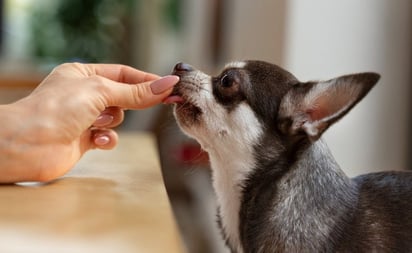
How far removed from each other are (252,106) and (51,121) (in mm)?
398

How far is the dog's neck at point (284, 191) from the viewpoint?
45.7 inches

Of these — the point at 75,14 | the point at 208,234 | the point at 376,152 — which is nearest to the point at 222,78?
the point at 376,152

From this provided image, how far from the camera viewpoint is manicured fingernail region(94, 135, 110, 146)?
134cm

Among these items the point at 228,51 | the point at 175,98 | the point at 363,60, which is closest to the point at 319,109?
the point at 175,98

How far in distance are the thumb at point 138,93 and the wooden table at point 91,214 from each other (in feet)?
0.45

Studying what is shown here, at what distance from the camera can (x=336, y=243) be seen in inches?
44.6

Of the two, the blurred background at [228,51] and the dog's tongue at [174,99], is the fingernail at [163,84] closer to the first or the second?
the dog's tongue at [174,99]

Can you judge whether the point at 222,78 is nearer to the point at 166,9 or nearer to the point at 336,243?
the point at 336,243

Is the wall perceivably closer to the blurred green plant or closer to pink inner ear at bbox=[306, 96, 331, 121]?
pink inner ear at bbox=[306, 96, 331, 121]

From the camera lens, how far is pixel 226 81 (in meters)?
1.34

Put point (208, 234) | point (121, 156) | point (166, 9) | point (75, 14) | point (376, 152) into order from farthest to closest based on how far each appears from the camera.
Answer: point (75, 14) < point (166, 9) < point (208, 234) < point (376, 152) < point (121, 156)

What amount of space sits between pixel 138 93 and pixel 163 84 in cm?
7

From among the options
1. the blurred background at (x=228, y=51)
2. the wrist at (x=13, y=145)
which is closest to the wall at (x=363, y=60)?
the blurred background at (x=228, y=51)

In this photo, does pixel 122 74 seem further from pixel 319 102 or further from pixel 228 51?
pixel 228 51
